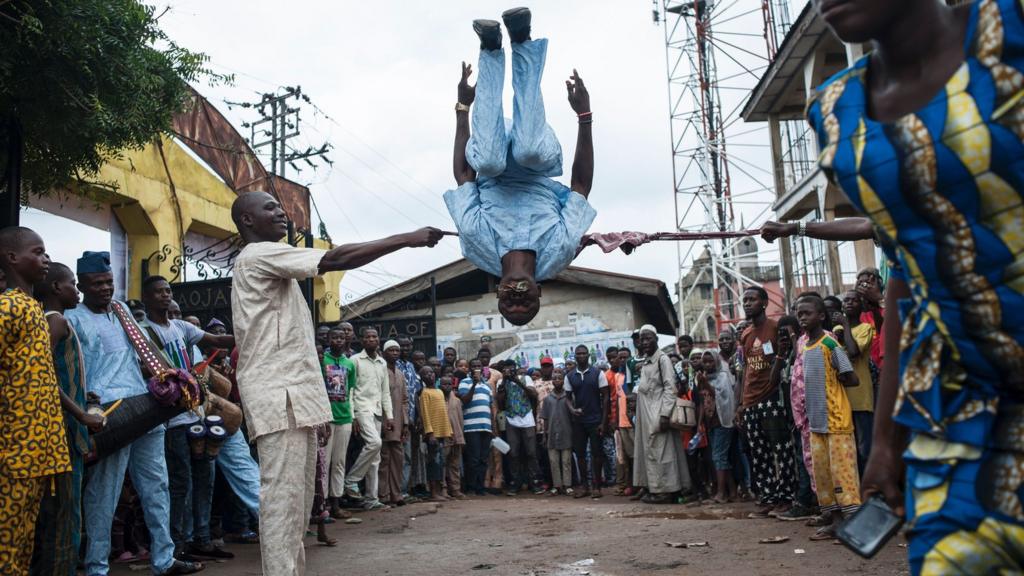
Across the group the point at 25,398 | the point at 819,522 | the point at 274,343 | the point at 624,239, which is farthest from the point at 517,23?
the point at 819,522

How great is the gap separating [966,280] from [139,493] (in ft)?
16.9

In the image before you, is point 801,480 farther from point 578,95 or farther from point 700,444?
point 578,95

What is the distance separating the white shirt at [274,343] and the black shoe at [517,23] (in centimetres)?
207

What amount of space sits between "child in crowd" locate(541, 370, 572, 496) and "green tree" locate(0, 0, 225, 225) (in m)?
7.34

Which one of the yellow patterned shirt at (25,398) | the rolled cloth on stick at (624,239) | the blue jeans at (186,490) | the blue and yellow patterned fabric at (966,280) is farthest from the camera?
the blue jeans at (186,490)

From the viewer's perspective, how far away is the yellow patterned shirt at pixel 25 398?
3.83 m

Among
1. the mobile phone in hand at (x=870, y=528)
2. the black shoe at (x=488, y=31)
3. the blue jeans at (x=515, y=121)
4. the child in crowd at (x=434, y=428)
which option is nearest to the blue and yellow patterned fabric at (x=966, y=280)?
the mobile phone in hand at (x=870, y=528)

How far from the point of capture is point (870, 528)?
1.98 meters

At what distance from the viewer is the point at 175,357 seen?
20.1ft

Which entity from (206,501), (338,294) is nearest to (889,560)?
(206,501)

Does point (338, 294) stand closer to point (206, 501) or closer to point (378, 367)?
point (378, 367)

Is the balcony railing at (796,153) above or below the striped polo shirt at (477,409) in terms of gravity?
above

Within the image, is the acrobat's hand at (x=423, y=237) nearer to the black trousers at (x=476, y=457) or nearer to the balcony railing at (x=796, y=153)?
the black trousers at (x=476, y=457)

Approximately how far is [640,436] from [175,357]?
600cm
